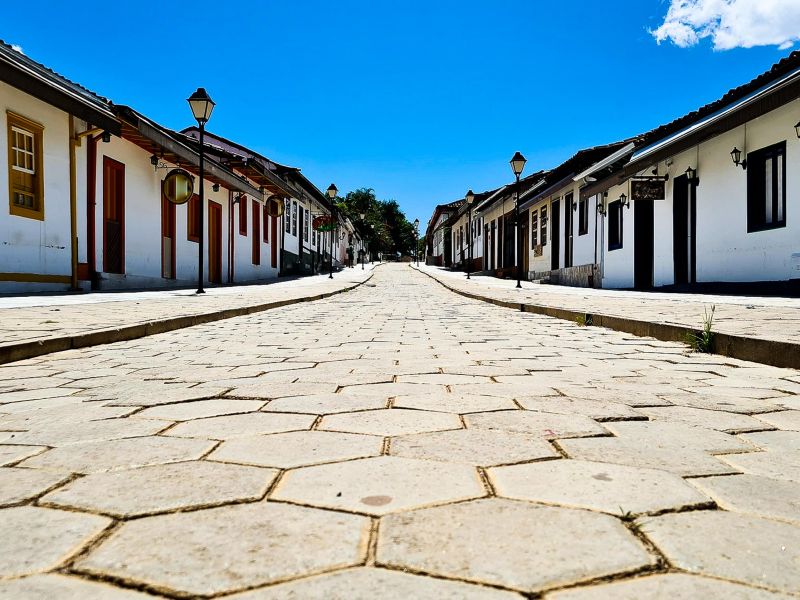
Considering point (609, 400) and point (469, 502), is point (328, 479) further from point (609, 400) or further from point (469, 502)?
point (609, 400)

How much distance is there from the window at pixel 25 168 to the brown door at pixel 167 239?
4.78 meters

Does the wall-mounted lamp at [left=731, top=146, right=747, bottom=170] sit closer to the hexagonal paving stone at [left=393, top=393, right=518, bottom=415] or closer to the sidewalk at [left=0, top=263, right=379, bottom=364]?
the sidewalk at [left=0, top=263, right=379, bottom=364]

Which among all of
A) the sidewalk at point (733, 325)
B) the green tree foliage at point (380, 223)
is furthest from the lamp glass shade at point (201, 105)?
the green tree foliage at point (380, 223)

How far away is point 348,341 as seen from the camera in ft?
18.3

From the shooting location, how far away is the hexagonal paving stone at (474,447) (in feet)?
6.40

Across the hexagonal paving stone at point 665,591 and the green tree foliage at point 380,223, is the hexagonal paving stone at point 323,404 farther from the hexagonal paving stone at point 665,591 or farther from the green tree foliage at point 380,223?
the green tree foliage at point 380,223

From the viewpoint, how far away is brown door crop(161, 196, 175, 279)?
50.0 ft

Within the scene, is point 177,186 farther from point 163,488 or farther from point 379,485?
point 379,485

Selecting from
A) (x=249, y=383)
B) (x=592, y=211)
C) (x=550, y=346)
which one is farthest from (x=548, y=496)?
(x=592, y=211)

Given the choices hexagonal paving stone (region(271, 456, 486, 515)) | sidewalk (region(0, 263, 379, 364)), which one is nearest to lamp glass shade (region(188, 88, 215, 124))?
sidewalk (region(0, 263, 379, 364))

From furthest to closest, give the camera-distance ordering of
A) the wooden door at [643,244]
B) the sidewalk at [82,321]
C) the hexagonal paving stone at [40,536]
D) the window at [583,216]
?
the window at [583,216]
the wooden door at [643,244]
the sidewalk at [82,321]
the hexagonal paving stone at [40,536]

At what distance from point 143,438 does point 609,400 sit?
7.14 feet

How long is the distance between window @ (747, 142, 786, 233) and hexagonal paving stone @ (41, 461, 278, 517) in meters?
11.1

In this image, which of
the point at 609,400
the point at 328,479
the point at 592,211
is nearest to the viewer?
the point at 328,479
